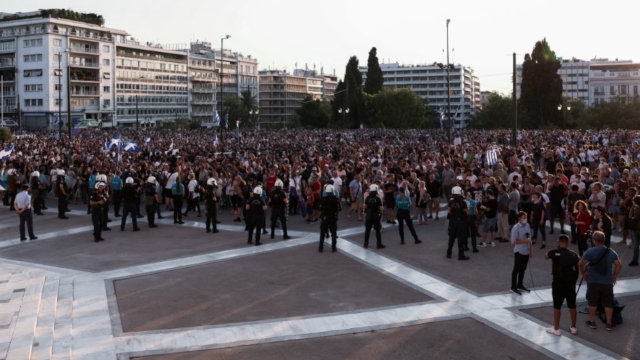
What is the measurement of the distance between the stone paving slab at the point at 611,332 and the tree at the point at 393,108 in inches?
3418

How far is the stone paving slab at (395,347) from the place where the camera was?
8531mm

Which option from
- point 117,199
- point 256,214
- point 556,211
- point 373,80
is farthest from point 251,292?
point 373,80

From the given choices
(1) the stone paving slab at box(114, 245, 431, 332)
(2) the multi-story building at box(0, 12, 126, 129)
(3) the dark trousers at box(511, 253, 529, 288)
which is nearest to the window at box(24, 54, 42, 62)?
(2) the multi-story building at box(0, 12, 126, 129)

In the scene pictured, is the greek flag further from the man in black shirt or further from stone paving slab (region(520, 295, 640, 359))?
the man in black shirt

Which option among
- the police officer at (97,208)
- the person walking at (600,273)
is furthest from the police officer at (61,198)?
the person walking at (600,273)

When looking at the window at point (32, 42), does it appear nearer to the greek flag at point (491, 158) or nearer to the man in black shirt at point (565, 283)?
the greek flag at point (491, 158)

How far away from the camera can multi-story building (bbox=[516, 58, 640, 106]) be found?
168875 mm

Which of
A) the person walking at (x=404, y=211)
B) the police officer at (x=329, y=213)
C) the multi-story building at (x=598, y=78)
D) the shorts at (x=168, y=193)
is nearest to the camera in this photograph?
the police officer at (x=329, y=213)

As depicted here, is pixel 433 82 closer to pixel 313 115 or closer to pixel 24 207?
pixel 313 115

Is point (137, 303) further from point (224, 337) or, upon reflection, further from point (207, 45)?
point (207, 45)

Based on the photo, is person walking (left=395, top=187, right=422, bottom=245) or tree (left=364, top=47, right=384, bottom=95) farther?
tree (left=364, top=47, right=384, bottom=95)

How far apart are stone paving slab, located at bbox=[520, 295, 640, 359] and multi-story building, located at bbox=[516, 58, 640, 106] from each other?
161768mm

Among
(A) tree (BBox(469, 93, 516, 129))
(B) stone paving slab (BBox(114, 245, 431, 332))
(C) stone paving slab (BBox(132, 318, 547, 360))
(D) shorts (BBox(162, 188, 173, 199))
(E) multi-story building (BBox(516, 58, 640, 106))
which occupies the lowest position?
(C) stone paving slab (BBox(132, 318, 547, 360))

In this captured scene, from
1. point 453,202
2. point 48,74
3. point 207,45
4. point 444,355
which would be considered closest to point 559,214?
point 453,202
